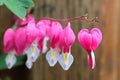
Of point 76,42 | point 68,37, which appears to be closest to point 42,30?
point 68,37

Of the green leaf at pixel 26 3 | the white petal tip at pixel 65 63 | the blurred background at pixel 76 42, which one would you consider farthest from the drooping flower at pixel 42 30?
the blurred background at pixel 76 42

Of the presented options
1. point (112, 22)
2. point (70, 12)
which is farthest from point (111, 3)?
point (70, 12)

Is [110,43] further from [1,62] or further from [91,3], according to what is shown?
[1,62]

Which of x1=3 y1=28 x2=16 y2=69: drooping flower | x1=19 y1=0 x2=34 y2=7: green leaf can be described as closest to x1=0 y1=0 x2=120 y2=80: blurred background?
x1=3 y1=28 x2=16 y2=69: drooping flower

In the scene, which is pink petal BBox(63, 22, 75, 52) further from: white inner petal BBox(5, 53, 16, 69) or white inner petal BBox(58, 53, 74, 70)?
white inner petal BBox(5, 53, 16, 69)

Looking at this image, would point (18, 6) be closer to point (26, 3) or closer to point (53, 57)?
point (26, 3)

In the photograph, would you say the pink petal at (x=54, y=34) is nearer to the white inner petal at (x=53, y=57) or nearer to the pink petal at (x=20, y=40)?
the white inner petal at (x=53, y=57)
